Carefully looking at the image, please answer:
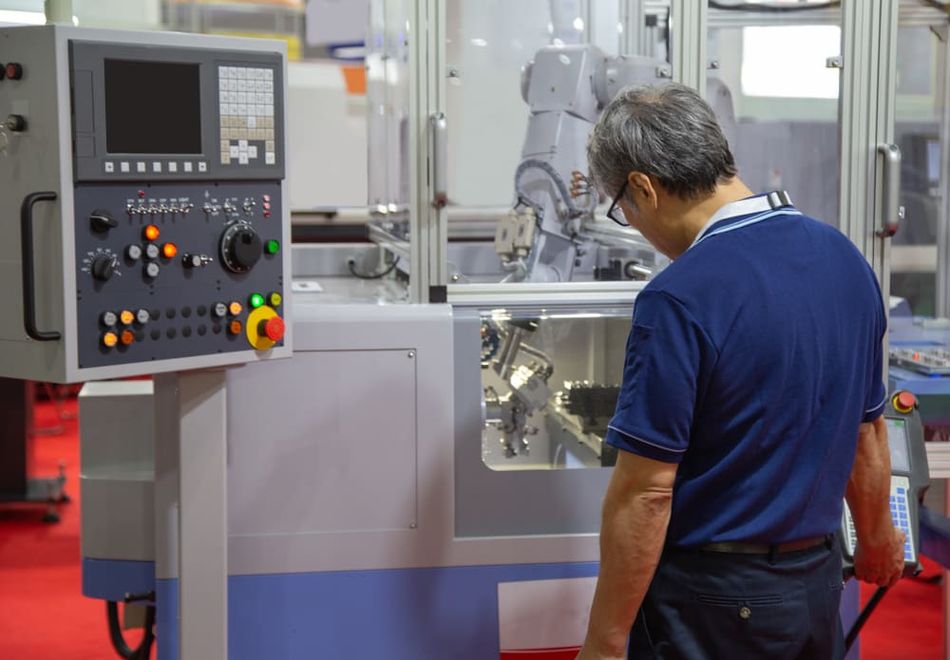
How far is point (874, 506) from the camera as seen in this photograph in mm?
1982

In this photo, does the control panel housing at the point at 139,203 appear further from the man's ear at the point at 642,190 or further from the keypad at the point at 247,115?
the man's ear at the point at 642,190

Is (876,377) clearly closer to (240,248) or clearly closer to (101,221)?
(240,248)

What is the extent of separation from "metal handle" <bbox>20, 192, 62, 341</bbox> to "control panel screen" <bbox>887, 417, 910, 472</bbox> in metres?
1.66

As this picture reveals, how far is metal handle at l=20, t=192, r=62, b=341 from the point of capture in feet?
6.31

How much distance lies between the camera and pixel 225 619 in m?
2.26

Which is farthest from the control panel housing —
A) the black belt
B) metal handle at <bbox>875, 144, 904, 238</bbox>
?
metal handle at <bbox>875, 144, 904, 238</bbox>

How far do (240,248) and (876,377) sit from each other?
108 centimetres

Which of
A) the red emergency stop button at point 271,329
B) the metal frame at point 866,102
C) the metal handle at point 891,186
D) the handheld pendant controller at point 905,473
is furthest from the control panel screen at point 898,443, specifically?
the red emergency stop button at point 271,329

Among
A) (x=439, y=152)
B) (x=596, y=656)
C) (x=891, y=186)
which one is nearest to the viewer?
(x=596, y=656)

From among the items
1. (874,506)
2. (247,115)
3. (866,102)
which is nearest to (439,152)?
(247,115)

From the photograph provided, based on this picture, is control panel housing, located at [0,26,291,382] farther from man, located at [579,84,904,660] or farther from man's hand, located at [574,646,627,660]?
man's hand, located at [574,646,627,660]

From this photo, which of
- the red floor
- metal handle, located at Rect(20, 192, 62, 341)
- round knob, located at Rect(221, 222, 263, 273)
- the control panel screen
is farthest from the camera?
the red floor

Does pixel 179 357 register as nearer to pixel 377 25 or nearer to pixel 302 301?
pixel 302 301

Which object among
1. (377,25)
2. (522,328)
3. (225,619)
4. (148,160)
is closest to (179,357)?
(148,160)
